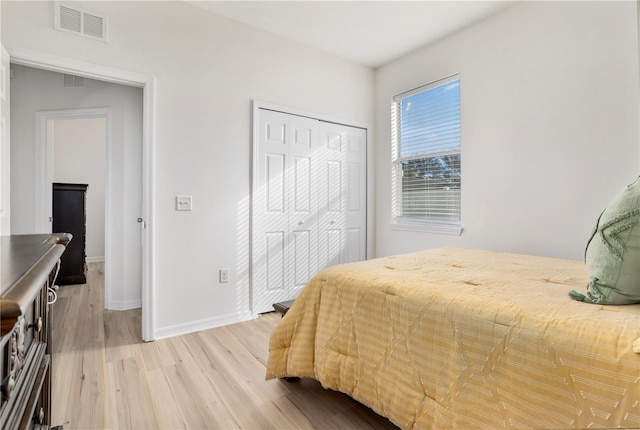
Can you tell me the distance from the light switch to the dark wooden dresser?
168 centimetres

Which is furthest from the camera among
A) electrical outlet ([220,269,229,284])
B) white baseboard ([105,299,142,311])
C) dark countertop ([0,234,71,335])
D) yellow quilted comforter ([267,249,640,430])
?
white baseboard ([105,299,142,311])

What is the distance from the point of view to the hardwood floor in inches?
60.2

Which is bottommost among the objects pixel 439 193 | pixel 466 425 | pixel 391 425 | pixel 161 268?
pixel 391 425

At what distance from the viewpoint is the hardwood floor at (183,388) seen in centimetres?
153

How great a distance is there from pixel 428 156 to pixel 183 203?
2386mm

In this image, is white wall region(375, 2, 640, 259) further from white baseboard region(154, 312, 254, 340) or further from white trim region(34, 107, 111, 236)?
white trim region(34, 107, 111, 236)

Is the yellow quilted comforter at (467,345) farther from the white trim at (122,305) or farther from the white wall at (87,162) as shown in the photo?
the white wall at (87,162)

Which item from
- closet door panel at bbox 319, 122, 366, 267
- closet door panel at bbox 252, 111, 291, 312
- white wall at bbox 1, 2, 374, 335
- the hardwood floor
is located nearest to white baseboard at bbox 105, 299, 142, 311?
the hardwood floor

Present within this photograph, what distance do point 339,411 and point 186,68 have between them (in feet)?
8.67

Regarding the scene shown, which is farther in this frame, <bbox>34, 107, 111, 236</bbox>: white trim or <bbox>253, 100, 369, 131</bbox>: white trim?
<bbox>34, 107, 111, 236</bbox>: white trim

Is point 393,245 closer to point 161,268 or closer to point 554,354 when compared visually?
point 161,268


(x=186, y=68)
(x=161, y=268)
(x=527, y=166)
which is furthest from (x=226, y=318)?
(x=527, y=166)

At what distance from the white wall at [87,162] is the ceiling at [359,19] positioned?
436 cm

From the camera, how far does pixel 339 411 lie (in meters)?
1.60
